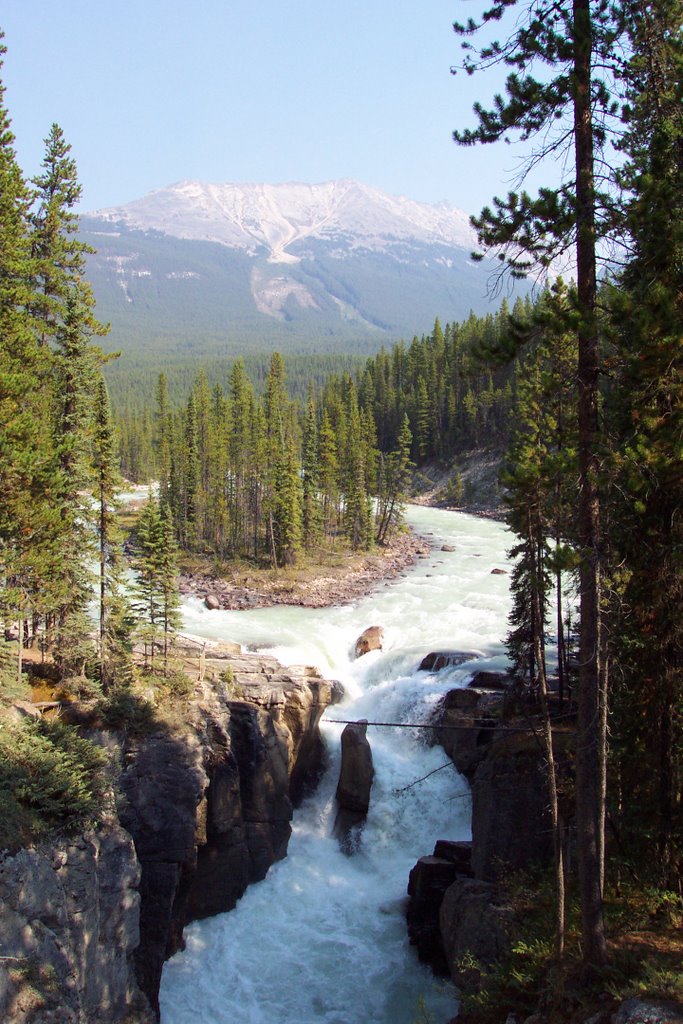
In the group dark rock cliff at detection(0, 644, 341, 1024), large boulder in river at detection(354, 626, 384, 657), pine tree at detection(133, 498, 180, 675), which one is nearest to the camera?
dark rock cliff at detection(0, 644, 341, 1024)

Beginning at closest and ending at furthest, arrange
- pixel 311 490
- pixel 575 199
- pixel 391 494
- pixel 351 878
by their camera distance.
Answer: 1. pixel 575 199
2. pixel 351 878
3. pixel 311 490
4. pixel 391 494

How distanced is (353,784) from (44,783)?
570 inches

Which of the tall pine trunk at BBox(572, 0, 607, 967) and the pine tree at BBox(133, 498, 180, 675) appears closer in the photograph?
the tall pine trunk at BBox(572, 0, 607, 967)

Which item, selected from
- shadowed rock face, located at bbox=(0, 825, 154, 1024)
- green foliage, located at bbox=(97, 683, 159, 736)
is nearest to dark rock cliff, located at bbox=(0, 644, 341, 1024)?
shadowed rock face, located at bbox=(0, 825, 154, 1024)

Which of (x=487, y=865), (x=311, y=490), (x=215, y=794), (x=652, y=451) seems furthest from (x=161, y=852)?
(x=311, y=490)

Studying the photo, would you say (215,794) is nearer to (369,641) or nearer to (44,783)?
(44,783)

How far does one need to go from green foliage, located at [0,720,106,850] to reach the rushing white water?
7468 mm

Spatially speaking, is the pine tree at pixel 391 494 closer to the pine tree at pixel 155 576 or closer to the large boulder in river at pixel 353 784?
the large boulder in river at pixel 353 784

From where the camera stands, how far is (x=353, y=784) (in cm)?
2875

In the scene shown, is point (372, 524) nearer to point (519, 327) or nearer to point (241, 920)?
point (241, 920)

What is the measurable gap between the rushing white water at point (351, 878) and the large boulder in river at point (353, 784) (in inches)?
17.0

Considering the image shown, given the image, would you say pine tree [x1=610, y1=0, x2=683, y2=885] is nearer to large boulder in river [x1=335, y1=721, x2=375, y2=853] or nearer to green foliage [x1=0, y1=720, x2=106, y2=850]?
green foliage [x1=0, y1=720, x2=106, y2=850]

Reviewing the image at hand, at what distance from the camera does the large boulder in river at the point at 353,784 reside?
2808cm

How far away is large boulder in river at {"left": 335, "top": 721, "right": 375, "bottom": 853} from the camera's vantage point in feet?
92.1
